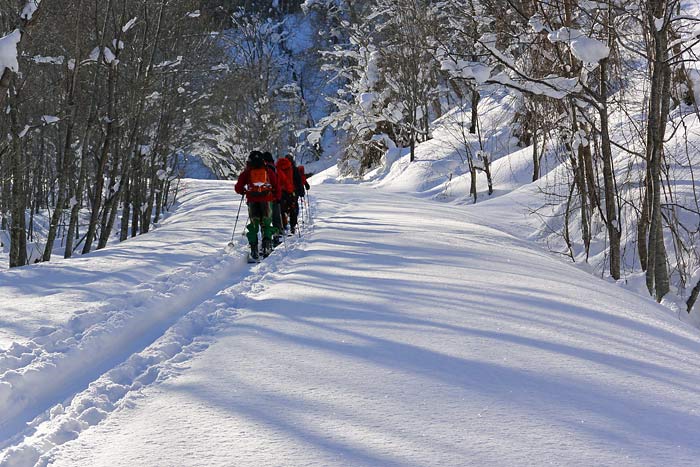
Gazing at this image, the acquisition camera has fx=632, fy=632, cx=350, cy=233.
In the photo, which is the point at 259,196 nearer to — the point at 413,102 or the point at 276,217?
the point at 276,217

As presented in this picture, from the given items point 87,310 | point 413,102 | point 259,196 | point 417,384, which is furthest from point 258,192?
point 413,102

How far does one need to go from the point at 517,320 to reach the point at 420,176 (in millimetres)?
20685

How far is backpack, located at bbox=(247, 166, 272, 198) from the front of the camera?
31.6 ft

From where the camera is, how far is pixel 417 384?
3.73 metres

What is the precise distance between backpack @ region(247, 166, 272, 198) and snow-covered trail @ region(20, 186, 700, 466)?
307 cm

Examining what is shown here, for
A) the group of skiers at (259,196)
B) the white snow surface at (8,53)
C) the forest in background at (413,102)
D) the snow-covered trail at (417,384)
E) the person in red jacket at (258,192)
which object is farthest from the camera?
the person in red jacket at (258,192)

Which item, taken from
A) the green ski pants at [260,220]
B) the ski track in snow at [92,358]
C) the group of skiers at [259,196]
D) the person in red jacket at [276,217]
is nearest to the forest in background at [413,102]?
the ski track in snow at [92,358]

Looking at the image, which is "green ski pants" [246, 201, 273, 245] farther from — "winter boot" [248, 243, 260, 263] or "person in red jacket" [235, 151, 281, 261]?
"winter boot" [248, 243, 260, 263]

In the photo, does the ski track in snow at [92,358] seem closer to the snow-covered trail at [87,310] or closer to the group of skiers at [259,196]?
the snow-covered trail at [87,310]

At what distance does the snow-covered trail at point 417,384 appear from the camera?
2918 mm

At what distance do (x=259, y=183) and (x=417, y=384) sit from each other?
645 cm

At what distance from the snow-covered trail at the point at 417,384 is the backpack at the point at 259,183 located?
307cm

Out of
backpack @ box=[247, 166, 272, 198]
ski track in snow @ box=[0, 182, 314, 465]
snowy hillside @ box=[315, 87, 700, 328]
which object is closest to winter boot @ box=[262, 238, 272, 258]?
backpack @ box=[247, 166, 272, 198]

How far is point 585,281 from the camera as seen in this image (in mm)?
7426
